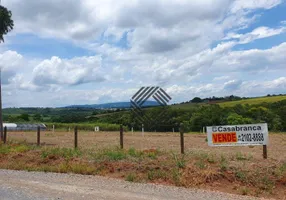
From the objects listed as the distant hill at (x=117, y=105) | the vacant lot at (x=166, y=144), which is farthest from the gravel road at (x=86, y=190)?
the distant hill at (x=117, y=105)

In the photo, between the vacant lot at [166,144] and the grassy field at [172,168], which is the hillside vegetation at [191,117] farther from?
the grassy field at [172,168]

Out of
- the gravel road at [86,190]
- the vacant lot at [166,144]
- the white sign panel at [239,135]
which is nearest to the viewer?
the gravel road at [86,190]

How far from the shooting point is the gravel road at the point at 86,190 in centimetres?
823

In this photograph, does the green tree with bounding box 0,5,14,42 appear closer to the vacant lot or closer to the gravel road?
the vacant lot

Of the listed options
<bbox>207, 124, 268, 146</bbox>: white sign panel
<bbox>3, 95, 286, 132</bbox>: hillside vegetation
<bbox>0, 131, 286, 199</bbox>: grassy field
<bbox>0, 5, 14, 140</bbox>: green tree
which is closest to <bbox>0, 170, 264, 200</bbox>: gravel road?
<bbox>0, 131, 286, 199</bbox>: grassy field

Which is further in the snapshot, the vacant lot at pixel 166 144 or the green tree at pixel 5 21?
the green tree at pixel 5 21

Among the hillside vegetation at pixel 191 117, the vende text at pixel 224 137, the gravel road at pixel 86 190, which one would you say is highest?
the hillside vegetation at pixel 191 117

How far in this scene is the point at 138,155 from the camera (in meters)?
14.0

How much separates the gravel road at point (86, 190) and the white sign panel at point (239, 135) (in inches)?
203

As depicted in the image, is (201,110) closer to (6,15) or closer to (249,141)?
(6,15)

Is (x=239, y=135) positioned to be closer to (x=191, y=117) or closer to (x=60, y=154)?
(x=60, y=154)

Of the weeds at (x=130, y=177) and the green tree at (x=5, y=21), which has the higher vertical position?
the green tree at (x=5, y=21)

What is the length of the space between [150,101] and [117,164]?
21957 millimetres

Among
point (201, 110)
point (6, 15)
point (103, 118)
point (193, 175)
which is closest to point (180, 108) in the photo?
point (201, 110)
